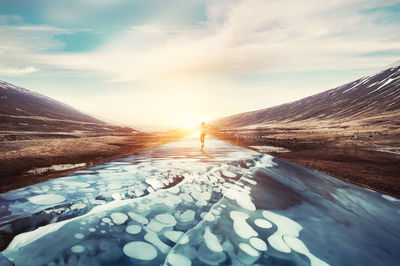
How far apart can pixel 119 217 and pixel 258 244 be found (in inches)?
81.6

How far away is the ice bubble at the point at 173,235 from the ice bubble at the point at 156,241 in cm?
13

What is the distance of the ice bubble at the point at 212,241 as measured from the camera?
2465 mm

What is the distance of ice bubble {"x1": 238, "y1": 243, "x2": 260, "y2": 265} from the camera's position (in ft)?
7.61

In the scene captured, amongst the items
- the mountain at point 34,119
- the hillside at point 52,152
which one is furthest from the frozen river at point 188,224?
the mountain at point 34,119

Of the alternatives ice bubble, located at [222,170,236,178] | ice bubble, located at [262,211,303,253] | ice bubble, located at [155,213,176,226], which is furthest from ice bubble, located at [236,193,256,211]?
ice bubble, located at [155,213,176,226]

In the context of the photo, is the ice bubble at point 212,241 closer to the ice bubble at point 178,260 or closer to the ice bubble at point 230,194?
the ice bubble at point 178,260

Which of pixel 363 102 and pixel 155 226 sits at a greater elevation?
pixel 363 102

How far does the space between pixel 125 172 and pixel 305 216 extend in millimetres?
4622

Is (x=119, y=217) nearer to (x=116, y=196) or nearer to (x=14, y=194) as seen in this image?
(x=116, y=196)

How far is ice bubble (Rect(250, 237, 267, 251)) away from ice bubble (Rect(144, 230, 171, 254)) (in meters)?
1.18

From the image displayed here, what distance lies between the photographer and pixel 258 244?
2639 millimetres

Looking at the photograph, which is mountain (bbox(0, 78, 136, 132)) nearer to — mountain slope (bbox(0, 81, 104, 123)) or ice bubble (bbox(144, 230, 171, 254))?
mountain slope (bbox(0, 81, 104, 123))

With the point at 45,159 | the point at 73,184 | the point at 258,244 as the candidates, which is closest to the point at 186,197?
the point at 258,244

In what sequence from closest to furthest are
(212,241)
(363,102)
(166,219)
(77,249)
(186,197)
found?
1. (77,249)
2. (212,241)
3. (166,219)
4. (186,197)
5. (363,102)
